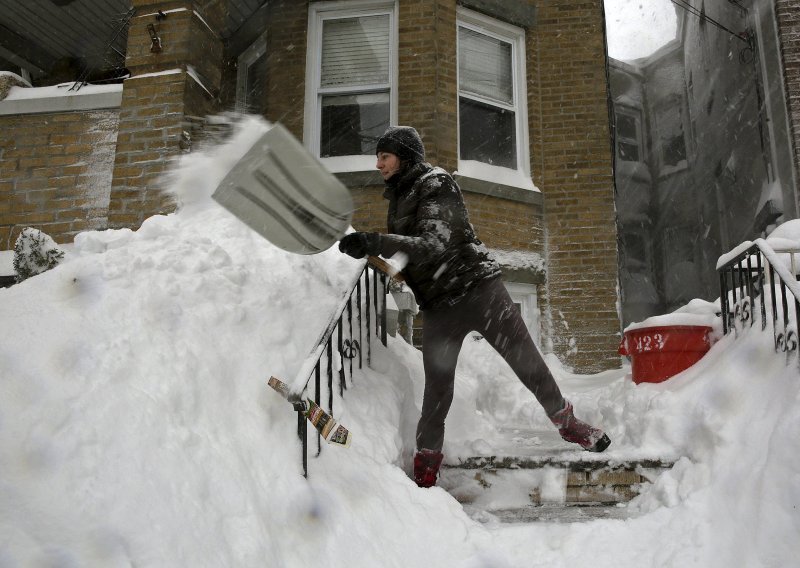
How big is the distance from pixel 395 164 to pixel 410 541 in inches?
73.9

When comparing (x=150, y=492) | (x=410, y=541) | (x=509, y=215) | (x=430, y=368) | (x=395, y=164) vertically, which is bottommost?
(x=410, y=541)

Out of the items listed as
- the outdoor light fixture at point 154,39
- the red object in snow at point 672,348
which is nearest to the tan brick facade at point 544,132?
the outdoor light fixture at point 154,39

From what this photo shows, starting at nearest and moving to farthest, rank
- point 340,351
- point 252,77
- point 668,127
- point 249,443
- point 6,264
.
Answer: point 249,443 < point 340,351 < point 6,264 < point 252,77 < point 668,127

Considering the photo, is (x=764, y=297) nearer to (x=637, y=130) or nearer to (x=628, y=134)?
(x=628, y=134)

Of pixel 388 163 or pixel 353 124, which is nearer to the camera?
pixel 388 163

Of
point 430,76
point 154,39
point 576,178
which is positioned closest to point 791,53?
point 576,178

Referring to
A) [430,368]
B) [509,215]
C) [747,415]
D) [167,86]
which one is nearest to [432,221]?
[430,368]

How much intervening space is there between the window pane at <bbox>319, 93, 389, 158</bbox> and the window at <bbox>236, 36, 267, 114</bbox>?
877mm

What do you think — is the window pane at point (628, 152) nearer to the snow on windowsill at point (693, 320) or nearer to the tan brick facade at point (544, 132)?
the tan brick facade at point (544, 132)

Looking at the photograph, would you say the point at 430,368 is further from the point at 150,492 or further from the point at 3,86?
→ the point at 3,86

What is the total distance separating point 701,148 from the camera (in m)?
14.4

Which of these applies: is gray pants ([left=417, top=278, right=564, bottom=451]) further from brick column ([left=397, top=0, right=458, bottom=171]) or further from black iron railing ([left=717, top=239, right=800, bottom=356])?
brick column ([left=397, top=0, right=458, bottom=171])

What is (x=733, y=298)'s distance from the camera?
4.12 meters

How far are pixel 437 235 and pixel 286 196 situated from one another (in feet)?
2.51
